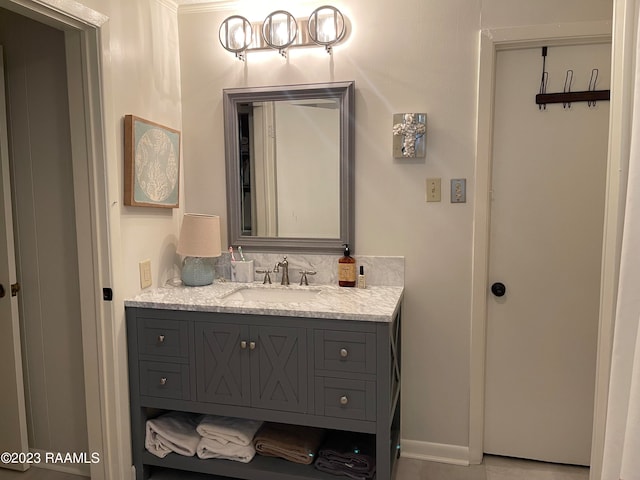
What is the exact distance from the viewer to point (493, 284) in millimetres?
2275

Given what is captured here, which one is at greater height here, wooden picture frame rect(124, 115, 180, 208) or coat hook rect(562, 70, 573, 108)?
coat hook rect(562, 70, 573, 108)

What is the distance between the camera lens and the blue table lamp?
90.0 inches

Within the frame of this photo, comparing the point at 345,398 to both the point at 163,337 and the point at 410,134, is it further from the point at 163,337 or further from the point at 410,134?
the point at 410,134

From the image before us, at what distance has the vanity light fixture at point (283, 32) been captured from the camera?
2.26 metres

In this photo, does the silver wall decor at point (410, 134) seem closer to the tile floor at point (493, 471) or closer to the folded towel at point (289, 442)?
the folded towel at point (289, 442)

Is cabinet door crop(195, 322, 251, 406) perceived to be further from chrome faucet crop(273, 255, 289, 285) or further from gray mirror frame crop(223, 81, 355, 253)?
gray mirror frame crop(223, 81, 355, 253)

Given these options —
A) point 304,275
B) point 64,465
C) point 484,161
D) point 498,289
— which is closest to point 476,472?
point 498,289

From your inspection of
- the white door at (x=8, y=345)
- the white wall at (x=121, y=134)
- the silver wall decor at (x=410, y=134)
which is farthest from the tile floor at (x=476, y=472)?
the silver wall decor at (x=410, y=134)

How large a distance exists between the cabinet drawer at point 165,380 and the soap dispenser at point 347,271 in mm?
855

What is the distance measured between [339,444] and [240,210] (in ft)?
4.30

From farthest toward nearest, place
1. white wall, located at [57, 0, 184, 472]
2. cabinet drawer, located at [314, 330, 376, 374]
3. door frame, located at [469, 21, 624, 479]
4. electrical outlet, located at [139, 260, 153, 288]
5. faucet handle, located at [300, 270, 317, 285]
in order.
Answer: faucet handle, located at [300, 270, 317, 285]
electrical outlet, located at [139, 260, 153, 288]
door frame, located at [469, 21, 624, 479]
white wall, located at [57, 0, 184, 472]
cabinet drawer, located at [314, 330, 376, 374]

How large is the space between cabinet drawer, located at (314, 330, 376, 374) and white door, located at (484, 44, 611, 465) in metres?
0.82

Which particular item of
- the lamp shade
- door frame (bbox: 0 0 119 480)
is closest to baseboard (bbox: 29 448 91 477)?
door frame (bbox: 0 0 119 480)

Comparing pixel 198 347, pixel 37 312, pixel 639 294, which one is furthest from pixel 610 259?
pixel 37 312
